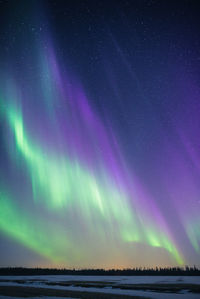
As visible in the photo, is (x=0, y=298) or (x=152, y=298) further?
(x=152, y=298)

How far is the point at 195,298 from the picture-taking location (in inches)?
974

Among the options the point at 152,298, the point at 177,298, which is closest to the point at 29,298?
the point at 152,298

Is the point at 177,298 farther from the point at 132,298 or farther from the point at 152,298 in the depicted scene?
the point at 132,298

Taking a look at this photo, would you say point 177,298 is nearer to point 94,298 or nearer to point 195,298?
point 195,298

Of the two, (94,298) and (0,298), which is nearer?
(0,298)

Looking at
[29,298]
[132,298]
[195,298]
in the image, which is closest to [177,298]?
[195,298]

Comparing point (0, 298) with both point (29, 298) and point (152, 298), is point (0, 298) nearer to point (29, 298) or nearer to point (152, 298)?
point (29, 298)

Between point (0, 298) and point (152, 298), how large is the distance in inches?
577

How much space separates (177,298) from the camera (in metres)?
25.7

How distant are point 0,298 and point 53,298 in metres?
4.97

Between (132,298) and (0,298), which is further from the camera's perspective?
(132,298)

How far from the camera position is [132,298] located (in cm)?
2609

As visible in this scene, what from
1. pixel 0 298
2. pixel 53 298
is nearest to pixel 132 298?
pixel 53 298

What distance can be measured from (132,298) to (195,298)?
617cm
